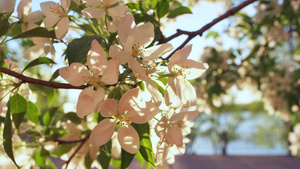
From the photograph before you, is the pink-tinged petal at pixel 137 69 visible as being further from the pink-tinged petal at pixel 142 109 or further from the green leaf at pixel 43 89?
the green leaf at pixel 43 89

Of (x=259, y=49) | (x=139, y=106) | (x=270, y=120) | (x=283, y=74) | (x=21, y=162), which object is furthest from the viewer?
(x=270, y=120)

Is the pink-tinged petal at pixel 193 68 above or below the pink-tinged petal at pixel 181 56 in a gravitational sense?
below

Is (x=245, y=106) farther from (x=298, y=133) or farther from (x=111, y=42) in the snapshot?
(x=111, y=42)

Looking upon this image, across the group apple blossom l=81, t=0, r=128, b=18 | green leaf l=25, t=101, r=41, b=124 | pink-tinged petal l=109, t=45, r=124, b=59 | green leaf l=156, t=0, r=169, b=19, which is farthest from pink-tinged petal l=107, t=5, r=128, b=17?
green leaf l=25, t=101, r=41, b=124

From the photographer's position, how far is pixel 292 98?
1734 mm

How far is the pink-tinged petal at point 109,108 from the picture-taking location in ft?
1.21

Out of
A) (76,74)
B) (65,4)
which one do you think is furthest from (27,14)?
(76,74)

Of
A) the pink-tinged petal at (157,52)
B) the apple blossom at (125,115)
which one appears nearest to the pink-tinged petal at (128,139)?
the apple blossom at (125,115)

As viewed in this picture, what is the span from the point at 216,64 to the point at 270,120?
6.99 m

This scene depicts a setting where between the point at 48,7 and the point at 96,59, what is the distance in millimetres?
181

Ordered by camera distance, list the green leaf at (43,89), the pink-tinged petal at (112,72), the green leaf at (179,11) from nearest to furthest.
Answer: the pink-tinged petal at (112,72) < the green leaf at (43,89) < the green leaf at (179,11)

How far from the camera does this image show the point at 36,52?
541mm

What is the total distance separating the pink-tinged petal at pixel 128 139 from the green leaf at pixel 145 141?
77 mm

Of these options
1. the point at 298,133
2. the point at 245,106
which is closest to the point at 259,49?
the point at 298,133
